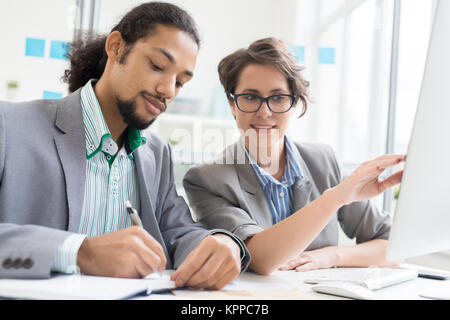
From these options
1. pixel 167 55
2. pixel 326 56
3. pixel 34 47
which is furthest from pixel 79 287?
pixel 326 56

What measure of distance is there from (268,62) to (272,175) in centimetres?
40

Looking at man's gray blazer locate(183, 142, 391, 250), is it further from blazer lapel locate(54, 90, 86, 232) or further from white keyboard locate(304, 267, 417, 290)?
blazer lapel locate(54, 90, 86, 232)

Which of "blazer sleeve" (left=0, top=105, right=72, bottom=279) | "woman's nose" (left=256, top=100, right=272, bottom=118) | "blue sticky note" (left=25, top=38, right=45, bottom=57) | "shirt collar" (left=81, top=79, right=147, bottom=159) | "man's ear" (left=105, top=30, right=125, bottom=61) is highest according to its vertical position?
"blue sticky note" (left=25, top=38, right=45, bottom=57)

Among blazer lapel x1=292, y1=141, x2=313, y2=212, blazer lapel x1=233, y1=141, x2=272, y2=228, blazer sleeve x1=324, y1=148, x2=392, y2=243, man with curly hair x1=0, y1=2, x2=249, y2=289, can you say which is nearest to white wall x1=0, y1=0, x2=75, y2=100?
man with curly hair x1=0, y1=2, x2=249, y2=289

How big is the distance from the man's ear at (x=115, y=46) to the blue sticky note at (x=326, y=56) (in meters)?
2.02

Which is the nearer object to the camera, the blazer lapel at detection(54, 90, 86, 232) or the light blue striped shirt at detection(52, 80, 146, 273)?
the blazer lapel at detection(54, 90, 86, 232)

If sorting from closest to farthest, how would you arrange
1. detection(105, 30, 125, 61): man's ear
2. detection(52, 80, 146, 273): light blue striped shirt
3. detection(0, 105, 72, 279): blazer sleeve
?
detection(0, 105, 72, 279): blazer sleeve < detection(52, 80, 146, 273): light blue striped shirt < detection(105, 30, 125, 61): man's ear

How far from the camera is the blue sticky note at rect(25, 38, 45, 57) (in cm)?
251

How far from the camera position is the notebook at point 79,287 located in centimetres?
64

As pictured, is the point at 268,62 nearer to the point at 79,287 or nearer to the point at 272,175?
the point at 272,175
